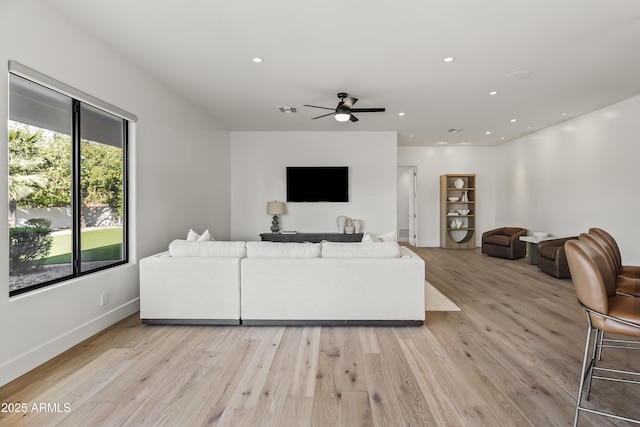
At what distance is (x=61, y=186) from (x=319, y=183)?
4.40 metres

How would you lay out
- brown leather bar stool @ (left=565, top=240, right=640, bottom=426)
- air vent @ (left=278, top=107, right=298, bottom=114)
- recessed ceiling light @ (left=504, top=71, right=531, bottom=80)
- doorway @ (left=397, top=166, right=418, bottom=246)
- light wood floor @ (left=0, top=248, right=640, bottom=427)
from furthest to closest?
doorway @ (left=397, top=166, right=418, bottom=246)
air vent @ (left=278, top=107, right=298, bottom=114)
recessed ceiling light @ (left=504, top=71, right=531, bottom=80)
light wood floor @ (left=0, top=248, right=640, bottom=427)
brown leather bar stool @ (left=565, top=240, right=640, bottom=426)

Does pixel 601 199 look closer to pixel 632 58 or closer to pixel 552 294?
pixel 552 294

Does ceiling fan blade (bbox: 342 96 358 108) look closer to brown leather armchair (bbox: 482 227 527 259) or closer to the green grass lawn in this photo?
the green grass lawn

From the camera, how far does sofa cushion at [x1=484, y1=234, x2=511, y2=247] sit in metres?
6.37

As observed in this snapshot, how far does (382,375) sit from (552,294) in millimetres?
3217

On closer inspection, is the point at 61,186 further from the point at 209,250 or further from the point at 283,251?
the point at 283,251

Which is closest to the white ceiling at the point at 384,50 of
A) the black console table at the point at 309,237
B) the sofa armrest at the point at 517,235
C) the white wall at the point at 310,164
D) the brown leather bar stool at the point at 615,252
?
the white wall at the point at 310,164

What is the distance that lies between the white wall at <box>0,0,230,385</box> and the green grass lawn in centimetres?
16

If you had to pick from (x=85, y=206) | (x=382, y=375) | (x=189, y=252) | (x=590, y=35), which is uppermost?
(x=590, y=35)

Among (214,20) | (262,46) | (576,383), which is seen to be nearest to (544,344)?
(576,383)

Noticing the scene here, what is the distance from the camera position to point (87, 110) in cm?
281

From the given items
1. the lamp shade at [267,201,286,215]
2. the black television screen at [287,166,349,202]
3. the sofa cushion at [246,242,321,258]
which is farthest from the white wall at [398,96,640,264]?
the sofa cushion at [246,242,321,258]

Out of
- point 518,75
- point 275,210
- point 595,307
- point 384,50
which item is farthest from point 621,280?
point 275,210

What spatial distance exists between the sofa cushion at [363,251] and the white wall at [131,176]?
2.13 meters
